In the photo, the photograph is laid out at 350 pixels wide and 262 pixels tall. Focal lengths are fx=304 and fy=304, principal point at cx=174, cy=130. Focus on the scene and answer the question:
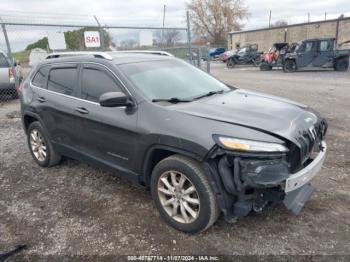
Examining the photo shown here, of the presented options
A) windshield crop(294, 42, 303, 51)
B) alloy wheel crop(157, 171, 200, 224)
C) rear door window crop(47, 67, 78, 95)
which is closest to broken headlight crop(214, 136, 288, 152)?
alloy wheel crop(157, 171, 200, 224)

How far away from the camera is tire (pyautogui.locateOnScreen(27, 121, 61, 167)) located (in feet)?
14.8

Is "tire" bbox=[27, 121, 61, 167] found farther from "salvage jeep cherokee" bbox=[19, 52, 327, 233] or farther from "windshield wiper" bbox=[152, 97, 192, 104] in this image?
"windshield wiper" bbox=[152, 97, 192, 104]

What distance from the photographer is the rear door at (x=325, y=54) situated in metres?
18.4

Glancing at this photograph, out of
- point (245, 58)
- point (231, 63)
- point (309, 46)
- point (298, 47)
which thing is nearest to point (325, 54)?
point (309, 46)

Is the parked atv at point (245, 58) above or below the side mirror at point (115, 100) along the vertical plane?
below

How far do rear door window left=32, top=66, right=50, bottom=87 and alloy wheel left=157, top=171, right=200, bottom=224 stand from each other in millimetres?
2580

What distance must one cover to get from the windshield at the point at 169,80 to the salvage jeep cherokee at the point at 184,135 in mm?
13

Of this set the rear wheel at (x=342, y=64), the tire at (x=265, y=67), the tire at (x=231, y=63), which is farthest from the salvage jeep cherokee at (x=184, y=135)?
the tire at (x=231, y=63)

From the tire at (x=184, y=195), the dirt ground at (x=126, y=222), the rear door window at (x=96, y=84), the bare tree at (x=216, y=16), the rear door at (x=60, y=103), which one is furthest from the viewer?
the bare tree at (x=216, y=16)

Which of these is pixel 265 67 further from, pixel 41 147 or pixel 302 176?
pixel 302 176

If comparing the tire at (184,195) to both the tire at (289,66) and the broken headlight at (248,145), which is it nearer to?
the broken headlight at (248,145)

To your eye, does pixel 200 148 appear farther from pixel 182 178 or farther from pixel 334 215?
pixel 334 215

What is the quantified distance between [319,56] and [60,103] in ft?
61.1

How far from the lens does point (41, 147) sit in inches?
184
